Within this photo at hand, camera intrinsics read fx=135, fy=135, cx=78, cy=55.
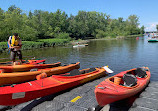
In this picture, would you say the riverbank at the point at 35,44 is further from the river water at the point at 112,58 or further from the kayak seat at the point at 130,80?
the kayak seat at the point at 130,80

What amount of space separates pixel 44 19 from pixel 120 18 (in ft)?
284

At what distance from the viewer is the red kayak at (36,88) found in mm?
6031

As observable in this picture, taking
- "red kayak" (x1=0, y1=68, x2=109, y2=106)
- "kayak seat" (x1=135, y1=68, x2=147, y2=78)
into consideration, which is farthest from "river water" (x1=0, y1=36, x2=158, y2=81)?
"red kayak" (x1=0, y1=68, x2=109, y2=106)

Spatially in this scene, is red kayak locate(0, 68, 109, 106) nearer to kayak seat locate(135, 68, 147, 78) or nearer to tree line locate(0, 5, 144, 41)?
kayak seat locate(135, 68, 147, 78)

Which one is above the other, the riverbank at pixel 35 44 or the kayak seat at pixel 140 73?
the riverbank at pixel 35 44

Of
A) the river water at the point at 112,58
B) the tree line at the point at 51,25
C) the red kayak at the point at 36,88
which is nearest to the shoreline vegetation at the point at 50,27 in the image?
the tree line at the point at 51,25

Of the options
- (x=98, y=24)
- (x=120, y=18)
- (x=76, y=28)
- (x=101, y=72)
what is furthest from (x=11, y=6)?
(x=101, y=72)

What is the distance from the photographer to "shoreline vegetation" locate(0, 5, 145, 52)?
4022cm

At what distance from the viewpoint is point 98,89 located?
A: 5844 millimetres

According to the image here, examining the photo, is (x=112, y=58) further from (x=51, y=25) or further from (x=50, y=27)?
(x=51, y=25)

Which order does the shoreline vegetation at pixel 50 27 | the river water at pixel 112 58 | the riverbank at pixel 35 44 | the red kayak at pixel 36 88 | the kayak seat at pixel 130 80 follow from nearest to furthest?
1. the red kayak at pixel 36 88
2. the kayak seat at pixel 130 80
3. the river water at pixel 112 58
4. the riverbank at pixel 35 44
5. the shoreline vegetation at pixel 50 27

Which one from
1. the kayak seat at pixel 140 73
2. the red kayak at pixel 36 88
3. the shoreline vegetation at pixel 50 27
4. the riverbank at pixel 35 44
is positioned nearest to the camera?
the red kayak at pixel 36 88

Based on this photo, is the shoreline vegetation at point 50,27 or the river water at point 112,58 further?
the shoreline vegetation at point 50,27

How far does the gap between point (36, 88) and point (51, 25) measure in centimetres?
6439
